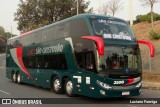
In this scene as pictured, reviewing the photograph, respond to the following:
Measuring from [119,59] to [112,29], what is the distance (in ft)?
5.06

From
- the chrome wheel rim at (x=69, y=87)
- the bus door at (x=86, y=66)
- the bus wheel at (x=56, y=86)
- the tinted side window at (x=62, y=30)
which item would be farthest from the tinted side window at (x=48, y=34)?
the bus door at (x=86, y=66)

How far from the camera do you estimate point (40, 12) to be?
50.3m

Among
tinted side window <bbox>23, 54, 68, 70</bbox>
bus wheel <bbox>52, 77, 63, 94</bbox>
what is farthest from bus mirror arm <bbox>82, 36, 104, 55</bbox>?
bus wheel <bbox>52, 77, 63, 94</bbox>

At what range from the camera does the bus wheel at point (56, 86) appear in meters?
16.5

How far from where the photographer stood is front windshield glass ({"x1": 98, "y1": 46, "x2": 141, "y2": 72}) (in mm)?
13125

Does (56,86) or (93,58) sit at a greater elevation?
(93,58)

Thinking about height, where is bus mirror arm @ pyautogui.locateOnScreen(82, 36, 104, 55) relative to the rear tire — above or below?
above

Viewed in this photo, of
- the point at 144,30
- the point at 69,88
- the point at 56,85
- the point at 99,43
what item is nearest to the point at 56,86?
the point at 56,85

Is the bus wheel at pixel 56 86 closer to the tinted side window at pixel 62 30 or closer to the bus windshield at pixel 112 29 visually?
the tinted side window at pixel 62 30

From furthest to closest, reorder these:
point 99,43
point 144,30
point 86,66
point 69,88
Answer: point 144,30 → point 69,88 → point 86,66 → point 99,43

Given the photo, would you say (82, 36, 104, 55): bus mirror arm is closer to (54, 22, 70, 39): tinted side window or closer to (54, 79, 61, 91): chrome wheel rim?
(54, 22, 70, 39): tinted side window

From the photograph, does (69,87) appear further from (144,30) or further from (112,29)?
(144,30)

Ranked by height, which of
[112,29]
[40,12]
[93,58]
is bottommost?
[93,58]

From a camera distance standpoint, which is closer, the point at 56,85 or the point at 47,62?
the point at 56,85
